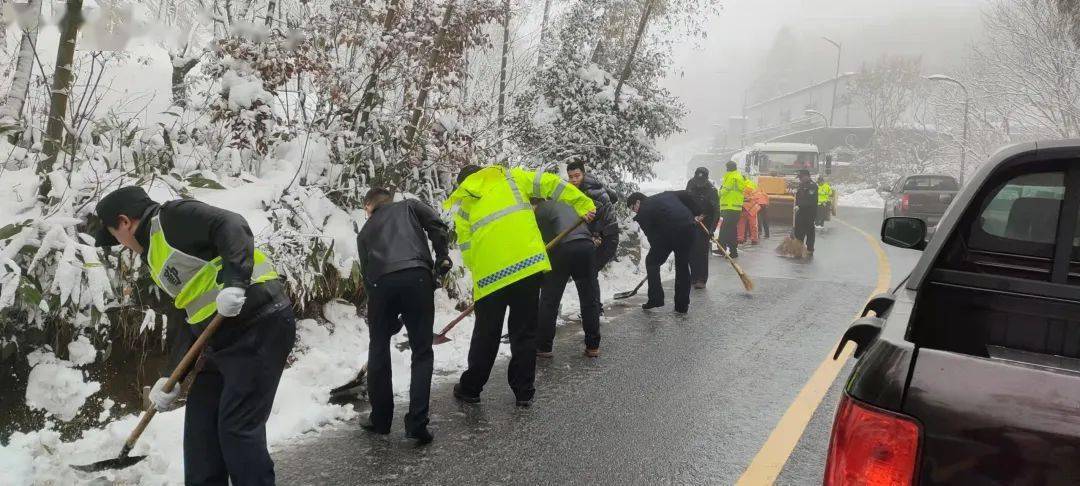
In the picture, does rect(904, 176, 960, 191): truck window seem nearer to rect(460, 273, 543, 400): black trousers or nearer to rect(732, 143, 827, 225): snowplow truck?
rect(732, 143, 827, 225): snowplow truck

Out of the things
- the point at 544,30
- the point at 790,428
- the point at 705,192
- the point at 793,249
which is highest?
the point at 544,30

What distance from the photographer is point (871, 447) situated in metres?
1.40

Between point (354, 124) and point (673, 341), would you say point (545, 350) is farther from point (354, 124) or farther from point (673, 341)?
point (354, 124)

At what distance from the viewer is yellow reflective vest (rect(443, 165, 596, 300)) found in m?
4.63

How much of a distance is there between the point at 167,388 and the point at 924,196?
61.4 feet

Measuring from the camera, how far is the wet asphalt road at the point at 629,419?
3.78 metres

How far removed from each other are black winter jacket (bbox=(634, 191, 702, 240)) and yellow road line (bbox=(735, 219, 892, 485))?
233 centimetres

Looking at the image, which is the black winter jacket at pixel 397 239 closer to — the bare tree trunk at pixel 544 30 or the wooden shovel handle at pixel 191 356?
the wooden shovel handle at pixel 191 356

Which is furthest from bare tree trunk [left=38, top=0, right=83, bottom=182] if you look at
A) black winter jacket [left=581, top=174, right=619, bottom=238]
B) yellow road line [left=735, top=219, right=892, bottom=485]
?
yellow road line [left=735, top=219, right=892, bottom=485]

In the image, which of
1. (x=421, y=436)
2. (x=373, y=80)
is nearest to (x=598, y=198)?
(x=373, y=80)

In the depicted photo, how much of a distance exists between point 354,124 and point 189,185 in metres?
2.18

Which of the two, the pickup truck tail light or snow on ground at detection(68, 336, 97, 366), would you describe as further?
snow on ground at detection(68, 336, 97, 366)

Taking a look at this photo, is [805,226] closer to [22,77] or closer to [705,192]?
[705,192]

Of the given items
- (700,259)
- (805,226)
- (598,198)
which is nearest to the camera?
(598,198)
